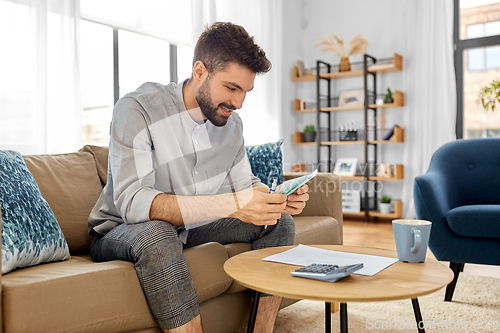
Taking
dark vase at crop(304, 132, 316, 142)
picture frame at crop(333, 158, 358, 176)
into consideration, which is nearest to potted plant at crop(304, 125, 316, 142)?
dark vase at crop(304, 132, 316, 142)

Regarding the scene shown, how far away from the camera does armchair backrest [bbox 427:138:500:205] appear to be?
2289 mm

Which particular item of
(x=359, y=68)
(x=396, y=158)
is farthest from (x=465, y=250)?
(x=359, y=68)

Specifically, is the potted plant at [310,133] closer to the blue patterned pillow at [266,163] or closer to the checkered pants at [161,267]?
the blue patterned pillow at [266,163]

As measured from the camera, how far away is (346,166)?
4703mm

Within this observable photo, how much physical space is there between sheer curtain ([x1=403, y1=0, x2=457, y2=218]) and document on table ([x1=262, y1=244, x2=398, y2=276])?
11.6ft

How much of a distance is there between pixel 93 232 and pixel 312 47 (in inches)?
169

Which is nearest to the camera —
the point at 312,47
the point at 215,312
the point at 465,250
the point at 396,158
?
the point at 215,312

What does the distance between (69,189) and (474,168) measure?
209 centimetres

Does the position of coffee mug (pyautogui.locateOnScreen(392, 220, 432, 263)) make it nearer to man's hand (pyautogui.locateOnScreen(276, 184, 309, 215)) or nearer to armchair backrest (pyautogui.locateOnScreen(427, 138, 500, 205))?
man's hand (pyautogui.locateOnScreen(276, 184, 309, 215))

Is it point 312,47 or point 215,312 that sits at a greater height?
point 312,47

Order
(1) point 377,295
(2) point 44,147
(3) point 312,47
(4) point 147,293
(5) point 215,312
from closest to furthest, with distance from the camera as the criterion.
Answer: (1) point 377,295, (4) point 147,293, (5) point 215,312, (2) point 44,147, (3) point 312,47

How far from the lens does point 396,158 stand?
457 cm

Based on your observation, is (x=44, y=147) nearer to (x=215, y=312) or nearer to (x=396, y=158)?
(x=215, y=312)

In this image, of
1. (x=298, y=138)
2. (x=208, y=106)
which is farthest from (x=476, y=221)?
(x=298, y=138)
